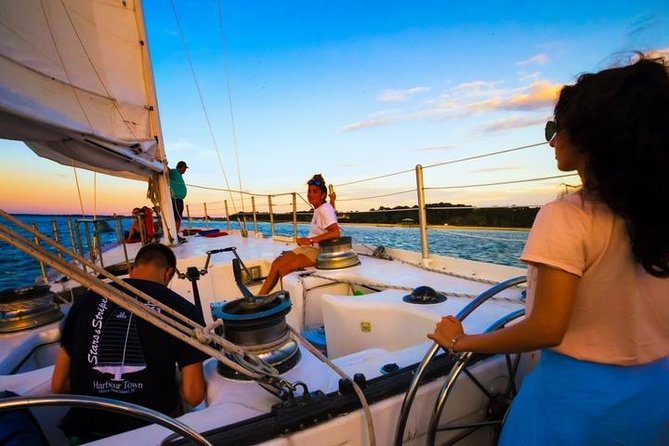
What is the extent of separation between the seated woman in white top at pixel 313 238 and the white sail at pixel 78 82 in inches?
68.8

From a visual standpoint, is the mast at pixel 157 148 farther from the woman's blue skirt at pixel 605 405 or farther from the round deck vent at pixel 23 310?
the woman's blue skirt at pixel 605 405

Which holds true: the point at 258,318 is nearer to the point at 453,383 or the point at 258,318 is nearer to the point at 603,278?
the point at 453,383

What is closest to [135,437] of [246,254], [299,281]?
[299,281]

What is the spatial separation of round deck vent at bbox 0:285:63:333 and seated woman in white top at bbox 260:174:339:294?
1.74 metres

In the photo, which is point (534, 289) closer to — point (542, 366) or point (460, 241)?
point (542, 366)

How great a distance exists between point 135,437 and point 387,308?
1439 mm

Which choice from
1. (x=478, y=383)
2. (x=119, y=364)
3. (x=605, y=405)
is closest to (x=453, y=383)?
(x=478, y=383)

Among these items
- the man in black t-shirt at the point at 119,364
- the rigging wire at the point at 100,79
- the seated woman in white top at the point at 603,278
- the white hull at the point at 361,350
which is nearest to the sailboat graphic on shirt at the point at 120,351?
the man in black t-shirt at the point at 119,364

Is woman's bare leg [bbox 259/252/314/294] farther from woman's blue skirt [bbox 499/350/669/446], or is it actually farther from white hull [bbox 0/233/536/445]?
woman's blue skirt [bbox 499/350/669/446]

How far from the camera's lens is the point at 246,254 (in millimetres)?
4895

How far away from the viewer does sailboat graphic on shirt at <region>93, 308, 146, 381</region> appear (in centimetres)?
130

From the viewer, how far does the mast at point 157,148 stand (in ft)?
15.5

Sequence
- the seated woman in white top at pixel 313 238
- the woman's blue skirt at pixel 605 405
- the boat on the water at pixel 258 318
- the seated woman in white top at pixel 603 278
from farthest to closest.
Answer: the seated woman in white top at pixel 313 238 < the boat on the water at pixel 258 318 < the woman's blue skirt at pixel 605 405 < the seated woman in white top at pixel 603 278

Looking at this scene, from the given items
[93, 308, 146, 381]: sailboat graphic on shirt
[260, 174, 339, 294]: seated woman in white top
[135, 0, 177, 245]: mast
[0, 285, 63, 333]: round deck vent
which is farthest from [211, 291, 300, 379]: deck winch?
[135, 0, 177, 245]: mast
